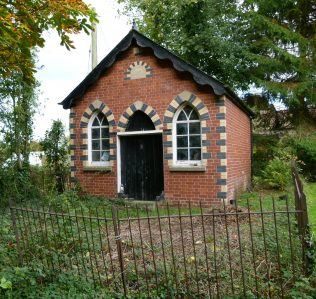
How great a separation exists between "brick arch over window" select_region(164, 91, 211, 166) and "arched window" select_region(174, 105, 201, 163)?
182 millimetres

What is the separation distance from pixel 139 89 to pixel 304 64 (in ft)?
29.9

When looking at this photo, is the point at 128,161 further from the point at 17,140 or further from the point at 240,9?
the point at 240,9

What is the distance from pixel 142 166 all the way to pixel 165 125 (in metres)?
1.71

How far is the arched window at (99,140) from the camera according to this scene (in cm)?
1245

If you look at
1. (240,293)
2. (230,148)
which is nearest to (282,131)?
(230,148)

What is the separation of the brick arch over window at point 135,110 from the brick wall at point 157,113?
4.0 inches

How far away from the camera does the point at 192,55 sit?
19188mm

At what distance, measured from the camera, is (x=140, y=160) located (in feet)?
39.2

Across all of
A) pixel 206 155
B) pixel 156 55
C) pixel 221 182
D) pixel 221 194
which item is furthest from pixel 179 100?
pixel 221 194

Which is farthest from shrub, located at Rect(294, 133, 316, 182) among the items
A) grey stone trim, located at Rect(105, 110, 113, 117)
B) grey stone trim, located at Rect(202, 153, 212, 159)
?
grey stone trim, located at Rect(105, 110, 113, 117)

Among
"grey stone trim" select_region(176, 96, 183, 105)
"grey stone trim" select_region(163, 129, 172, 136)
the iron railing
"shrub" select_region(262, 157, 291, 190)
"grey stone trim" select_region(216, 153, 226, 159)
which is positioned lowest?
the iron railing

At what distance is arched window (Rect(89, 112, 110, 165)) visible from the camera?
40.8 ft

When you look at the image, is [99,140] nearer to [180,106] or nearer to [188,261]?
[180,106]

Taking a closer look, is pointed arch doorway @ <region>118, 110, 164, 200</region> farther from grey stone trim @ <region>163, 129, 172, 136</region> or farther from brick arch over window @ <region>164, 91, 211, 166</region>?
brick arch over window @ <region>164, 91, 211, 166</region>
